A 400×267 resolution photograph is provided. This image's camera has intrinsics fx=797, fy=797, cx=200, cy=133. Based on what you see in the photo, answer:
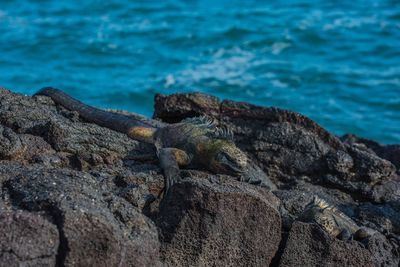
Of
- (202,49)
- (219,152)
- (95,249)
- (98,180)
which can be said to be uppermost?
(202,49)

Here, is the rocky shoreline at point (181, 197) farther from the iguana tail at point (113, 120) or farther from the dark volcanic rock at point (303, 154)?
the iguana tail at point (113, 120)

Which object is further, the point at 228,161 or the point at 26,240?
the point at 228,161

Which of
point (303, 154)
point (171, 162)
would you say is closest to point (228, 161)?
point (171, 162)

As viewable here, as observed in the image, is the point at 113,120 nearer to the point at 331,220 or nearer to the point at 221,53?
the point at 331,220

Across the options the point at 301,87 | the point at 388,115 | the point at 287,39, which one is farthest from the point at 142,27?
the point at 388,115

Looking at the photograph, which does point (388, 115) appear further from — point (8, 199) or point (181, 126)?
point (8, 199)

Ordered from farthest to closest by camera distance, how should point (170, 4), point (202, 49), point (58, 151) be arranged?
1. point (170, 4)
2. point (202, 49)
3. point (58, 151)

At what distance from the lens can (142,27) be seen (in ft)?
49.6

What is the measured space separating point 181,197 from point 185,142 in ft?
4.13

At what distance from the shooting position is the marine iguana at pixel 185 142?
16.9 feet

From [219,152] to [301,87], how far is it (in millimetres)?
7735

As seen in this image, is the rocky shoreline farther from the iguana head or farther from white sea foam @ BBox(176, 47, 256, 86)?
white sea foam @ BBox(176, 47, 256, 86)

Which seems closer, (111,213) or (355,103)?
(111,213)

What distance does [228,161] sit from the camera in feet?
17.0
